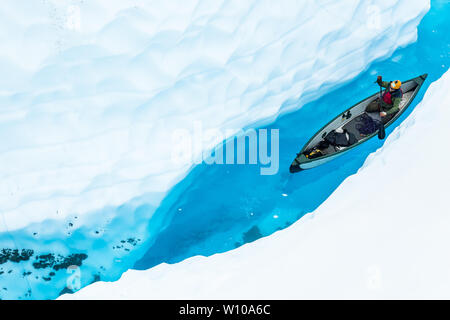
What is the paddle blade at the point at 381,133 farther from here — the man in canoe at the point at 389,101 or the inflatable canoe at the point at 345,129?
the man in canoe at the point at 389,101

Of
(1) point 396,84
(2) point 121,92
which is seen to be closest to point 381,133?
(1) point 396,84

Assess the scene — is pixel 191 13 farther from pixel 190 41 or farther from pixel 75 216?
pixel 75 216

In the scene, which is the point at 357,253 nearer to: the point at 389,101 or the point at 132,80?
the point at 389,101

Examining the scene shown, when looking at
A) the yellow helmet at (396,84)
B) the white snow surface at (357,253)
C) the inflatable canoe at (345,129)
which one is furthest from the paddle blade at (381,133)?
the white snow surface at (357,253)

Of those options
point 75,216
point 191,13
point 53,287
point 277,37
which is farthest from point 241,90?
point 53,287

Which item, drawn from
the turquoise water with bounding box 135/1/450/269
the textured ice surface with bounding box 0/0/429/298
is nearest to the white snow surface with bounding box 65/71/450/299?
the turquoise water with bounding box 135/1/450/269
